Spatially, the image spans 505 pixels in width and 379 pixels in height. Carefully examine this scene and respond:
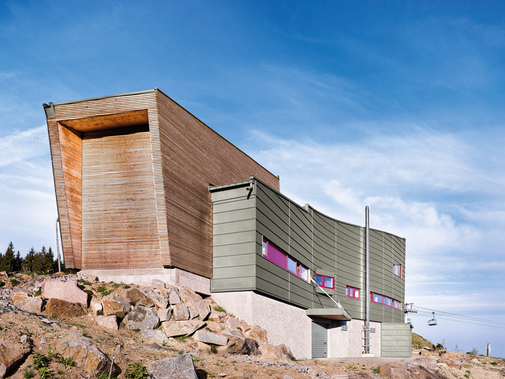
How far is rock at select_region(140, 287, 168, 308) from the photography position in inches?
738

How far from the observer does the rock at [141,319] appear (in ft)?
56.3

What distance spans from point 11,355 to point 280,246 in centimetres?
1521

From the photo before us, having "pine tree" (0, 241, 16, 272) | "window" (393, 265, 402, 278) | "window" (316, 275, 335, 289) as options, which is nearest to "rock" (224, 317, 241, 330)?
"window" (316, 275, 335, 289)

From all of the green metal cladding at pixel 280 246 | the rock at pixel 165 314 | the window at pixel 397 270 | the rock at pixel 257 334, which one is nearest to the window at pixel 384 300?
the green metal cladding at pixel 280 246

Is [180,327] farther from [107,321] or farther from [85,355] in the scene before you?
[85,355]

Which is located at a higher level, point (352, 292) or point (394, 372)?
point (352, 292)

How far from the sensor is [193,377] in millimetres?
10977

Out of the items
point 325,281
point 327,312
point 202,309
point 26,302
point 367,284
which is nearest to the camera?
point 26,302

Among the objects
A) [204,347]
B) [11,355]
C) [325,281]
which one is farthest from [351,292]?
[11,355]

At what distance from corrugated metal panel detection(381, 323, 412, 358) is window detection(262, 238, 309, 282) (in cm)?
1275

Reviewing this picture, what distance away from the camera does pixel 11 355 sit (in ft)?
33.7

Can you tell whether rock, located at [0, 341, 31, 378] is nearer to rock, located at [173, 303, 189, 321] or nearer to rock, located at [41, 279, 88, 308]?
rock, located at [41, 279, 88, 308]

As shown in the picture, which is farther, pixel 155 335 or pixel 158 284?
pixel 158 284

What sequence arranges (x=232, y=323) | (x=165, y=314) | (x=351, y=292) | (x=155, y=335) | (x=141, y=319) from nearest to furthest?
(x=155, y=335)
(x=141, y=319)
(x=165, y=314)
(x=232, y=323)
(x=351, y=292)
